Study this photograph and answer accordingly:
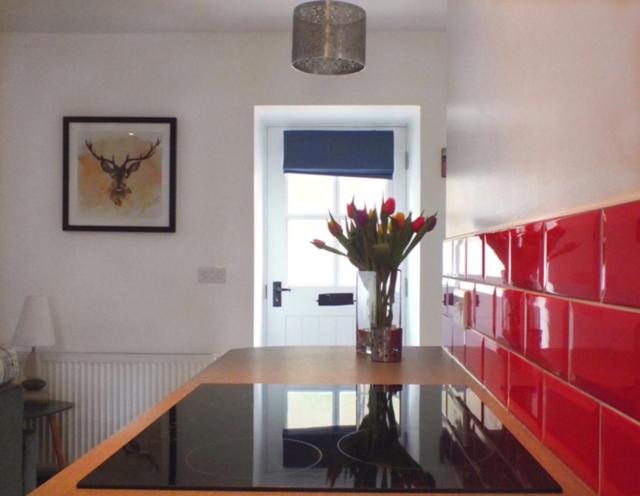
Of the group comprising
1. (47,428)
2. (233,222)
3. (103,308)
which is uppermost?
(233,222)

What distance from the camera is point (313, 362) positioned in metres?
1.56

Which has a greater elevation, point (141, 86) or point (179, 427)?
point (141, 86)

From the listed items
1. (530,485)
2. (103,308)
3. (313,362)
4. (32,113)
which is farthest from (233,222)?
(530,485)

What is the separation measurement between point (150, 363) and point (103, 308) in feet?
1.26

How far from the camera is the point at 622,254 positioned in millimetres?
615

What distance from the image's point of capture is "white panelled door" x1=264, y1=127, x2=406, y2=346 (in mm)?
3691

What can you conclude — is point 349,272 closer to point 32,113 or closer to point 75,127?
point 75,127

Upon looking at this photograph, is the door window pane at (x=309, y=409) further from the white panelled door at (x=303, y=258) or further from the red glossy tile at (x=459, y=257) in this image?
the white panelled door at (x=303, y=258)

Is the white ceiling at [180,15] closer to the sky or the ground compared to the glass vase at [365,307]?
closer to the sky

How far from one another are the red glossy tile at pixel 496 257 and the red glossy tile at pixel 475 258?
1.4 inches

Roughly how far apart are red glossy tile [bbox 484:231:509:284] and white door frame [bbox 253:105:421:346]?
207cm

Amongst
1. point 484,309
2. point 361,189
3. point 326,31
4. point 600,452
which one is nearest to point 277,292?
point 361,189

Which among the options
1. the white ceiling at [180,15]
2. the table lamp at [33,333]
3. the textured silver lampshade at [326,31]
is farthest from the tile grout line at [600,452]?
the table lamp at [33,333]

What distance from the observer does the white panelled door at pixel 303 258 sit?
369 centimetres
